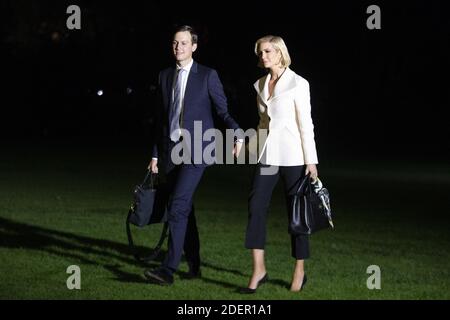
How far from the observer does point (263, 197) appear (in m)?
8.34

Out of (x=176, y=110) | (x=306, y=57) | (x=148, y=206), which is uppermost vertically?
(x=306, y=57)

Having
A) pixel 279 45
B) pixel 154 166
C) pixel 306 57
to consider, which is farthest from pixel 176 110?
pixel 306 57

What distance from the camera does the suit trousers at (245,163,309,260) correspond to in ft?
27.2

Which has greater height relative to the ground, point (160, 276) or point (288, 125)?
point (288, 125)

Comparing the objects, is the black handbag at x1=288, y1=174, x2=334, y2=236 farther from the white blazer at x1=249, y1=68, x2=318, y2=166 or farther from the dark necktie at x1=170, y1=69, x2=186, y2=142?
the dark necktie at x1=170, y1=69, x2=186, y2=142

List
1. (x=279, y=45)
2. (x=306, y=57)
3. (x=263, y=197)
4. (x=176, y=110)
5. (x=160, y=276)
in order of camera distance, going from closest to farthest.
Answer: (x=279, y=45), (x=263, y=197), (x=160, y=276), (x=176, y=110), (x=306, y=57)

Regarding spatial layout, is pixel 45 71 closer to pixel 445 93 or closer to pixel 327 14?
pixel 327 14

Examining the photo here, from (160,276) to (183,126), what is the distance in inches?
53.4

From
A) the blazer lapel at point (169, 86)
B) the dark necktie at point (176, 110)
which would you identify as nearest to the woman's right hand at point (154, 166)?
the dark necktie at point (176, 110)

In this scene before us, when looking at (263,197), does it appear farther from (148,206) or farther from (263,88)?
(148,206)

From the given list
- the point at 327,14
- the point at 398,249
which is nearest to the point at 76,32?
the point at 327,14

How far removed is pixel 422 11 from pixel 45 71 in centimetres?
1977

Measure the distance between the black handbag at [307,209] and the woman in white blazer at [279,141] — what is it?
8 centimetres

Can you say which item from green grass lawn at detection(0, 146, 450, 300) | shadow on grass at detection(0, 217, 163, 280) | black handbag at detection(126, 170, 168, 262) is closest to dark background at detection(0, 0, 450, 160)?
green grass lawn at detection(0, 146, 450, 300)
